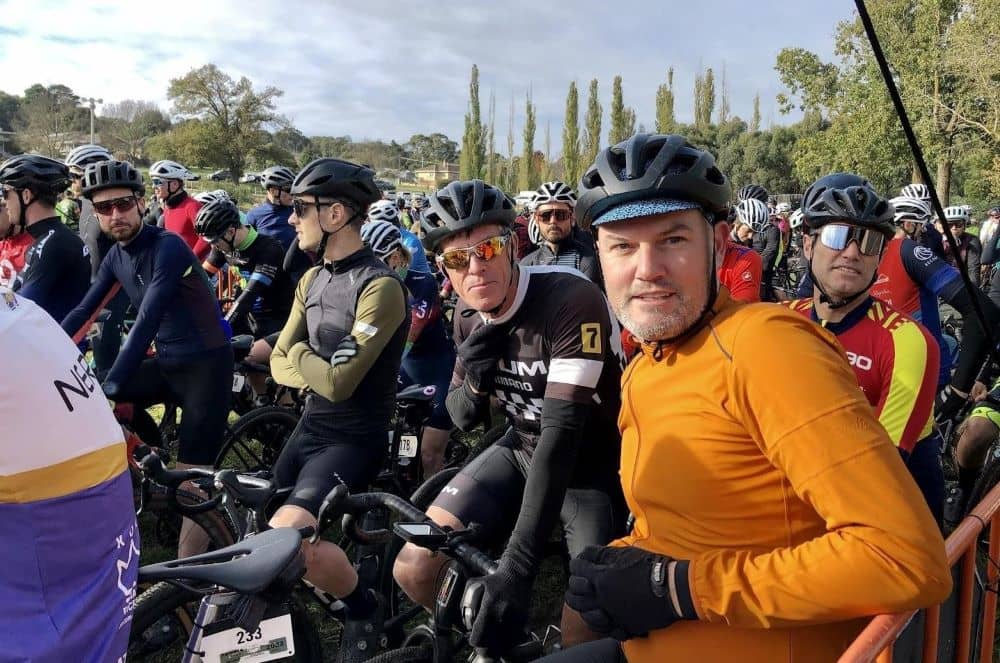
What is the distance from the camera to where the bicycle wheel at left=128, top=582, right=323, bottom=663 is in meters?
2.59

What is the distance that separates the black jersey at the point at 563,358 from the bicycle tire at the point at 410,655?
909mm

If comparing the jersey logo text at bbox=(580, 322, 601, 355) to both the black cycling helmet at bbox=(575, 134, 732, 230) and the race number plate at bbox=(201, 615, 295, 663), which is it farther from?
the race number plate at bbox=(201, 615, 295, 663)

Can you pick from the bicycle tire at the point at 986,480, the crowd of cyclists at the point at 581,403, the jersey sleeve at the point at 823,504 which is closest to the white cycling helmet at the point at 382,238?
the crowd of cyclists at the point at 581,403

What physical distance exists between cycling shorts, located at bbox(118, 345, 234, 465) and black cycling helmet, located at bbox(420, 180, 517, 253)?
2183 mm

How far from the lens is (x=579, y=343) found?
2604mm

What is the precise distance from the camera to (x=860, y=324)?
9.39 ft

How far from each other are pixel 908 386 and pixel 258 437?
4551 mm

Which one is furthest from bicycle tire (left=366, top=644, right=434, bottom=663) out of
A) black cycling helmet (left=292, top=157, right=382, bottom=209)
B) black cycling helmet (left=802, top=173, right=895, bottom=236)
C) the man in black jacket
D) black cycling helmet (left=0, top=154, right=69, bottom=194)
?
the man in black jacket

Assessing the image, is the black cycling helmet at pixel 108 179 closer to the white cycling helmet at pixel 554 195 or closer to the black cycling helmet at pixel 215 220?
the black cycling helmet at pixel 215 220

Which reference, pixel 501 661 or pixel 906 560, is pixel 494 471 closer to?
pixel 501 661

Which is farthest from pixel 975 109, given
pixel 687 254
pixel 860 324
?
pixel 687 254

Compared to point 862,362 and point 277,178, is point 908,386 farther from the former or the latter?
point 277,178

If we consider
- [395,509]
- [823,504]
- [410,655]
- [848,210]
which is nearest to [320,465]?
[410,655]

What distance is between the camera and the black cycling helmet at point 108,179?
4302 mm
